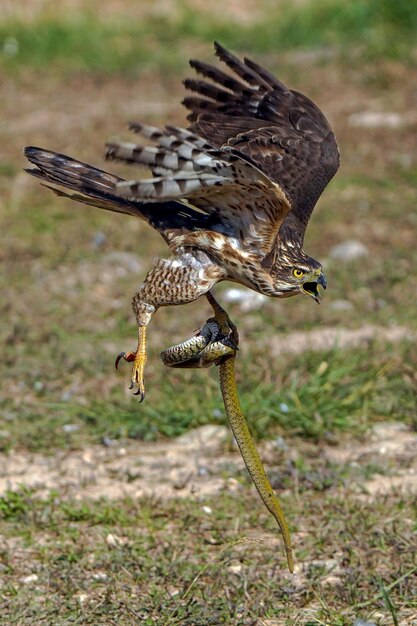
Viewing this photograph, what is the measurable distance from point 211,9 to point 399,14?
2450 millimetres

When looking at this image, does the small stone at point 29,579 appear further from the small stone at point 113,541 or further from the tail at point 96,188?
the tail at point 96,188

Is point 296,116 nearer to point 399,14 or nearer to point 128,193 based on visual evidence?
point 128,193

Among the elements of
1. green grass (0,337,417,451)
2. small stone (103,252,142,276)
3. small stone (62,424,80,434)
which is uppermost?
small stone (103,252,142,276)

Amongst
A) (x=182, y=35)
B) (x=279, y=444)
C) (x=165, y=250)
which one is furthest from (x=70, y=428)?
(x=182, y=35)

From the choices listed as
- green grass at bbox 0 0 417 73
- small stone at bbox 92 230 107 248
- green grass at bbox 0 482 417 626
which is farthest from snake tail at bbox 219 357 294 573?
green grass at bbox 0 0 417 73

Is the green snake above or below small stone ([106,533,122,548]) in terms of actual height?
above

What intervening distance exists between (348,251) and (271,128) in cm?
306

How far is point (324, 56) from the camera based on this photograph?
12.3 metres

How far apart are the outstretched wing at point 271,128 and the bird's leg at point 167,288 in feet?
1.38

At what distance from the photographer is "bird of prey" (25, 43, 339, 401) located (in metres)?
3.81

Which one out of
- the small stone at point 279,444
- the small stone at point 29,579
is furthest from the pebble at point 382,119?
the small stone at point 29,579

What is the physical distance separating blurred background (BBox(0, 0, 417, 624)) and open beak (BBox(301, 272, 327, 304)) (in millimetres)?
1349

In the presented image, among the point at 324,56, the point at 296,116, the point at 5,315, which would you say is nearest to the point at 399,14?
the point at 324,56

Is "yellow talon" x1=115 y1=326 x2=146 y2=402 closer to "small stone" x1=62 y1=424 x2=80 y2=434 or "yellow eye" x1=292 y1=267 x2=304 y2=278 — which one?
"yellow eye" x1=292 y1=267 x2=304 y2=278
